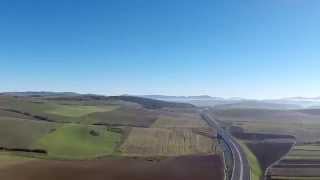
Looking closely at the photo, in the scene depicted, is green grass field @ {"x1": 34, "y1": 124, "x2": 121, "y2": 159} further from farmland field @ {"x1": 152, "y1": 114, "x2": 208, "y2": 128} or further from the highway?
farmland field @ {"x1": 152, "y1": 114, "x2": 208, "y2": 128}

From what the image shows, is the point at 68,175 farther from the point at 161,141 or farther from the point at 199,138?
the point at 199,138

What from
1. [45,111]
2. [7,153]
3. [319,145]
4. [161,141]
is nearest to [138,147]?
[161,141]

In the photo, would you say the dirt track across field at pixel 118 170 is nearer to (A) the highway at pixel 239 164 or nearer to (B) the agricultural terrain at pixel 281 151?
(A) the highway at pixel 239 164

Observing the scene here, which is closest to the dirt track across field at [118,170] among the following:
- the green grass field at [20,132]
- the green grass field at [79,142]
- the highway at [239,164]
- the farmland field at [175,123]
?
the highway at [239,164]

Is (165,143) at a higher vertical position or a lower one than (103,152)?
higher

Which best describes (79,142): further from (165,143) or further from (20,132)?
(165,143)

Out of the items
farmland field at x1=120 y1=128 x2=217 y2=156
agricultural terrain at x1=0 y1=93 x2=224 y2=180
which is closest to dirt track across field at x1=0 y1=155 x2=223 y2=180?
agricultural terrain at x1=0 y1=93 x2=224 y2=180

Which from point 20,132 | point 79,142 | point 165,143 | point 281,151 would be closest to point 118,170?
point 79,142
